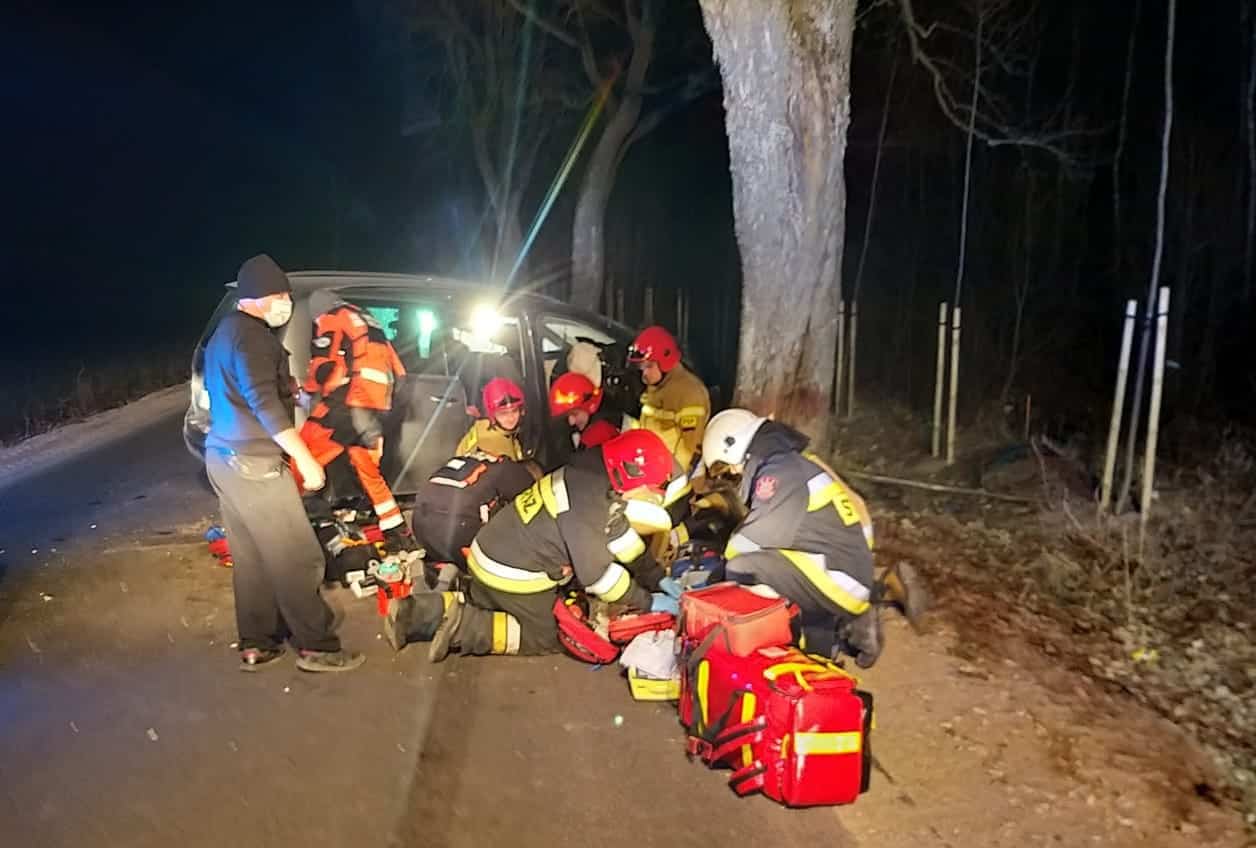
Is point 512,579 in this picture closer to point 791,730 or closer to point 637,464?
point 637,464

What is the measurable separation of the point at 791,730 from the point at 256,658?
8.78ft

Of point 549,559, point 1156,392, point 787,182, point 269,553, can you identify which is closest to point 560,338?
point 787,182

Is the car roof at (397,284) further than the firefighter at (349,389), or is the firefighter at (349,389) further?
the car roof at (397,284)

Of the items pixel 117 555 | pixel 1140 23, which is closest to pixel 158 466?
pixel 117 555

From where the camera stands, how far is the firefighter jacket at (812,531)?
4656 mm

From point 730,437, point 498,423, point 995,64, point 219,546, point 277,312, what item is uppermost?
point 995,64

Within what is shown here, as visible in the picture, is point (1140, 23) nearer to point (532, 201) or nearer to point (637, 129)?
point (637, 129)

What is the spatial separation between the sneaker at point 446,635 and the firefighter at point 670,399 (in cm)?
206

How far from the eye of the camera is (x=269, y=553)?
4738mm

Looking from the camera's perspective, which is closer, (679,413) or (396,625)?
(396,625)

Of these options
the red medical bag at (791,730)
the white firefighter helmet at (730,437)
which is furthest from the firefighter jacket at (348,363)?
the red medical bag at (791,730)

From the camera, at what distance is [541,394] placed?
6.75 metres

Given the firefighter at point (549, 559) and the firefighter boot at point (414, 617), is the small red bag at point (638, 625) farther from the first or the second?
the firefighter boot at point (414, 617)

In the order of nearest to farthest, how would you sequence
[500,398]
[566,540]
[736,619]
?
[736,619]
[566,540]
[500,398]
